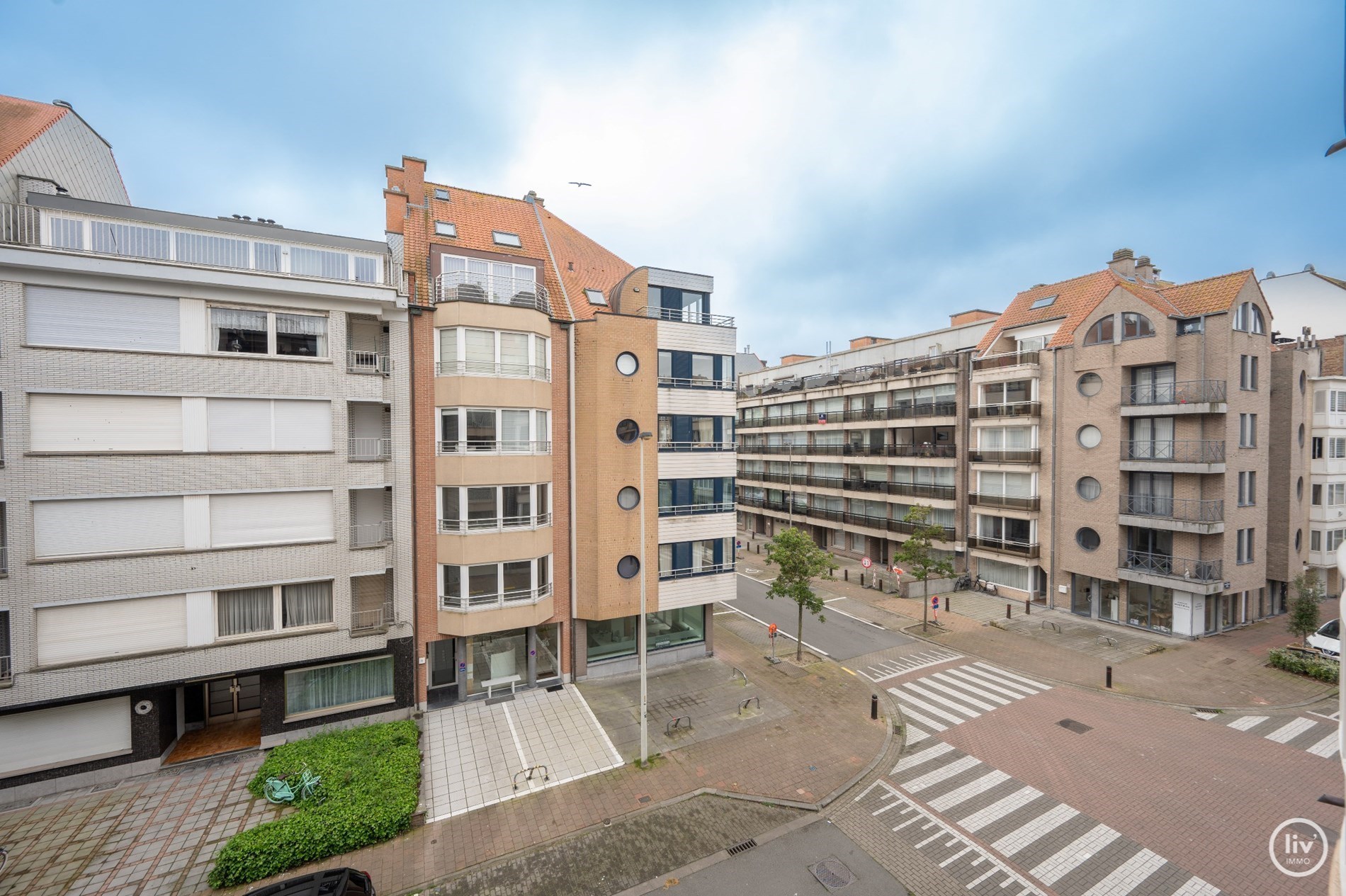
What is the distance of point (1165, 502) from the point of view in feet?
89.7

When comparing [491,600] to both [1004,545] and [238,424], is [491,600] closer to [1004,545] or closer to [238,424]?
[238,424]

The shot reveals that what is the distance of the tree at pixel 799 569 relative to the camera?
77.7 feet

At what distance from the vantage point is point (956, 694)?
2092 centimetres

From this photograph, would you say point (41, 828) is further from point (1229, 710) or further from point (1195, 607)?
point (1195, 607)

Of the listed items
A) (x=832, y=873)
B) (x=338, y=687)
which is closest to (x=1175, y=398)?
(x=832, y=873)

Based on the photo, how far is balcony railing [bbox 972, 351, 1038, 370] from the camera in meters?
32.4

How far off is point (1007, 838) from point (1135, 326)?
1074 inches

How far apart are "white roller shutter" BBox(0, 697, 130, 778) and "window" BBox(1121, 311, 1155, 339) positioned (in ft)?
145

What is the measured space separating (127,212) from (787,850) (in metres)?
25.5

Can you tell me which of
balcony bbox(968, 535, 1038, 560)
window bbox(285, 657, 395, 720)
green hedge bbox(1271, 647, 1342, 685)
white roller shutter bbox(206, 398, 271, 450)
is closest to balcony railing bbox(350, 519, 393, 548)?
white roller shutter bbox(206, 398, 271, 450)

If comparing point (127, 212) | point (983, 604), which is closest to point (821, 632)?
point (983, 604)

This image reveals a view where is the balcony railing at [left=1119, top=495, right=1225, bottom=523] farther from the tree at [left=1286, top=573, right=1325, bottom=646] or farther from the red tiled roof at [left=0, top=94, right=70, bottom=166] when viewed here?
the red tiled roof at [left=0, top=94, right=70, bottom=166]

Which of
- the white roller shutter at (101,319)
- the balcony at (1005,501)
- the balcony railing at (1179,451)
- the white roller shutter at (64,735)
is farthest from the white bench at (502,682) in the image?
the balcony railing at (1179,451)

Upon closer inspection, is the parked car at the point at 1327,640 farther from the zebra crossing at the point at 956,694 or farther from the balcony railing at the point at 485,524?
the balcony railing at the point at 485,524
